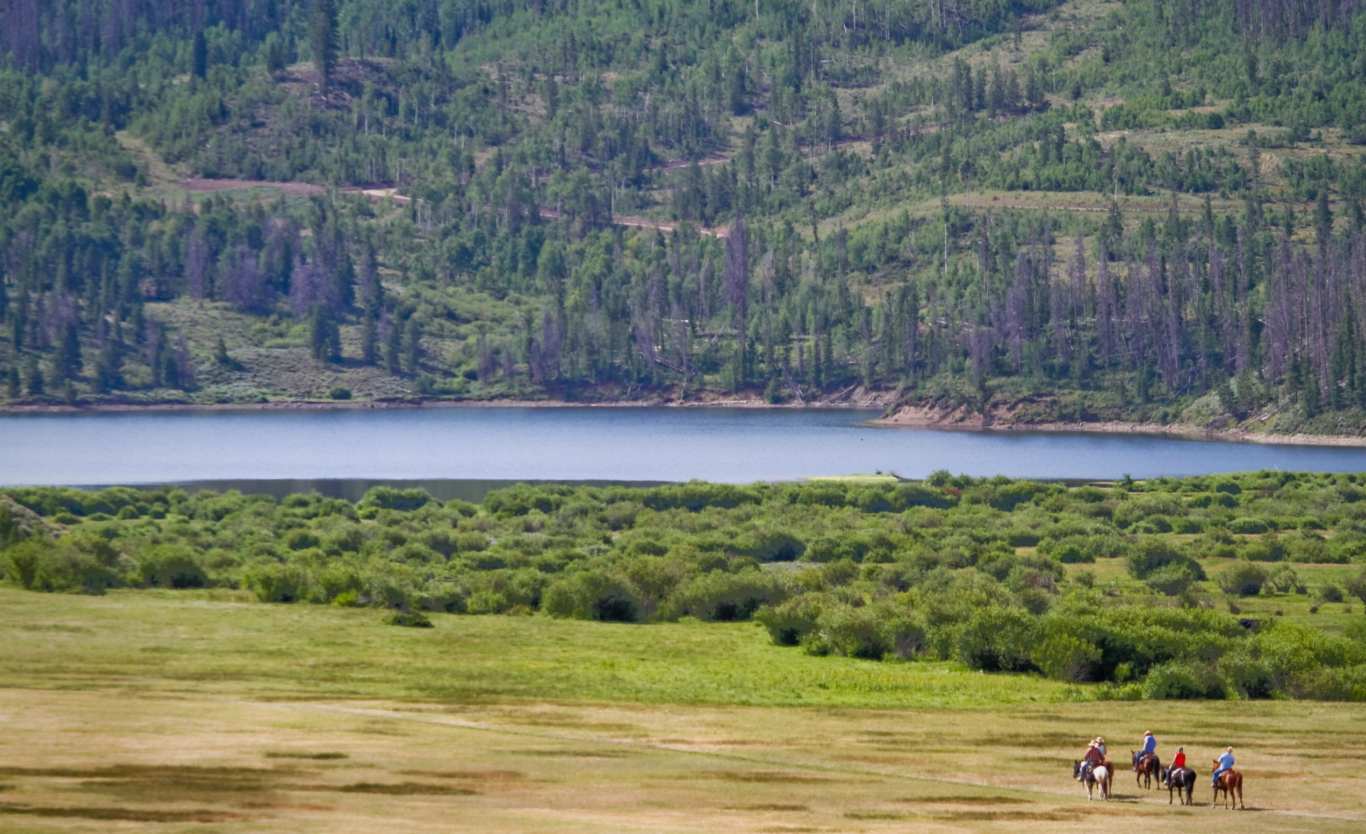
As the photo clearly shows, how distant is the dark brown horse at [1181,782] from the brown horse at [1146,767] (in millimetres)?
416

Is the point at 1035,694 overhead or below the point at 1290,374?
below

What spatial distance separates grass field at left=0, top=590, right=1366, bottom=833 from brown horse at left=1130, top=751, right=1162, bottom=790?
0.40 meters

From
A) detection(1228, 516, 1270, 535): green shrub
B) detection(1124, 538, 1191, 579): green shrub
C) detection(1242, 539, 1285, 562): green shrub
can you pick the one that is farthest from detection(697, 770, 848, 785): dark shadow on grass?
detection(1228, 516, 1270, 535): green shrub

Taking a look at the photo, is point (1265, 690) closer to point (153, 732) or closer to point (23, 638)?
point (153, 732)

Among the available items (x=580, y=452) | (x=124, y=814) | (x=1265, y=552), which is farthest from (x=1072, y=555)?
(x=580, y=452)

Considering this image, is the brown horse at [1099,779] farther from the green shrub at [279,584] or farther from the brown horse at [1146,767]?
the green shrub at [279,584]

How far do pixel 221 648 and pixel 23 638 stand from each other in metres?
5.29

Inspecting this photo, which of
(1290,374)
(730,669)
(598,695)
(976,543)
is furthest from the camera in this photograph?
(1290,374)

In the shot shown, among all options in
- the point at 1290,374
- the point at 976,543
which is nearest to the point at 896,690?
A: the point at 976,543

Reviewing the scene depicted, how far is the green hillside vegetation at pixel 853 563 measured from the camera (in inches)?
1918

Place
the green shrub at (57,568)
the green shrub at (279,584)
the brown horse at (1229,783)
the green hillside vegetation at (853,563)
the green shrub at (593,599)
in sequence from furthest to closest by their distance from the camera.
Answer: the green shrub at (593,599) < the green shrub at (279,584) < the green shrub at (57,568) < the green hillside vegetation at (853,563) < the brown horse at (1229,783)

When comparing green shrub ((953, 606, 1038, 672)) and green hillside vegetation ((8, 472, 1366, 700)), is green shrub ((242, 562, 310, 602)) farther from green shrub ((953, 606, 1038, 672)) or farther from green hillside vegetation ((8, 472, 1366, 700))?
green shrub ((953, 606, 1038, 672))

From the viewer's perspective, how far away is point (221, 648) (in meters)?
45.8

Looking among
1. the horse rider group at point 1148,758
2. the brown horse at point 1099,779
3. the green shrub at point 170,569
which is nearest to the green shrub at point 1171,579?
the horse rider group at point 1148,758
